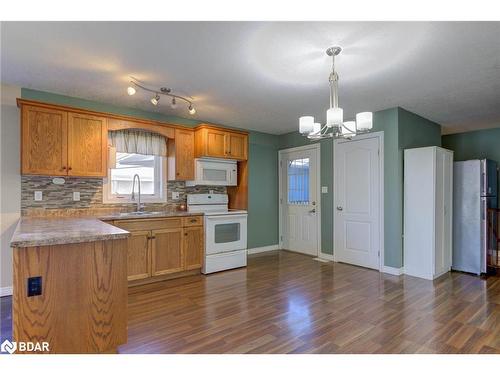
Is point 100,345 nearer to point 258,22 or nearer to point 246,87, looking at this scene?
point 258,22

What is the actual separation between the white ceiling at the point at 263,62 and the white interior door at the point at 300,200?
1539 mm

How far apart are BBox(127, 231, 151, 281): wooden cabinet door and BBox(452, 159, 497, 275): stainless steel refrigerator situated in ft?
14.9

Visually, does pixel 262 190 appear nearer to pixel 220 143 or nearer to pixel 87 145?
pixel 220 143

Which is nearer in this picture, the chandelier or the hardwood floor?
the hardwood floor

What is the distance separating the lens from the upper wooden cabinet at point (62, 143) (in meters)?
3.05

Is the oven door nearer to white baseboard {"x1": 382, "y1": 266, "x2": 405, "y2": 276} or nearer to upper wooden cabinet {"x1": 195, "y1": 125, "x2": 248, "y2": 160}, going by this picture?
upper wooden cabinet {"x1": 195, "y1": 125, "x2": 248, "y2": 160}

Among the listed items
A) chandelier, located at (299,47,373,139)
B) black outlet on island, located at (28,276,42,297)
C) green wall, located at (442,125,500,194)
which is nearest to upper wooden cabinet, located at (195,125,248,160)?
chandelier, located at (299,47,373,139)

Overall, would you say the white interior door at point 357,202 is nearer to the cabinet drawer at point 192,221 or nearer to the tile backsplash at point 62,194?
the cabinet drawer at point 192,221

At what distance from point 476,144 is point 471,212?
220 cm

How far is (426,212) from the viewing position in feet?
12.5

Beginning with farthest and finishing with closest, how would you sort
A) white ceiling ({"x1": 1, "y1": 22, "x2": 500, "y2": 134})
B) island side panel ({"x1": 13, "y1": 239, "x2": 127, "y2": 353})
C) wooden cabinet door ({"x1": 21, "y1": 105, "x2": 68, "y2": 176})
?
wooden cabinet door ({"x1": 21, "y1": 105, "x2": 68, "y2": 176}), white ceiling ({"x1": 1, "y1": 22, "x2": 500, "y2": 134}), island side panel ({"x1": 13, "y1": 239, "x2": 127, "y2": 353})

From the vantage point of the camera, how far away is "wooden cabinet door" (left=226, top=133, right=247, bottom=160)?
4539 millimetres

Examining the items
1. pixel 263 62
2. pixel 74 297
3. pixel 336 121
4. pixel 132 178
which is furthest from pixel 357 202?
pixel 74 297

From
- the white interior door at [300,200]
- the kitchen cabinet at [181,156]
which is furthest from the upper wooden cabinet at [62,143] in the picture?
the white interior door at [300,200]
